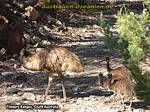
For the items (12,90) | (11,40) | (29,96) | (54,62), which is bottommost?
(29,96)

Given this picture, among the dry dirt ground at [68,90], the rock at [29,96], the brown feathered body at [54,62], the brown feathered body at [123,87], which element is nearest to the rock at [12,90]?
the dry dirt ground at [68,90]

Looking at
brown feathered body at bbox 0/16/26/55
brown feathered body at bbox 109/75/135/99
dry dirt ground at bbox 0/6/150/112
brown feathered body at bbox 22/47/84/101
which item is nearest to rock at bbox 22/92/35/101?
dry dirt ground at bbox 0/6/150/112

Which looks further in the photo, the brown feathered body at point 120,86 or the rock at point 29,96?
the rock at point 29,96

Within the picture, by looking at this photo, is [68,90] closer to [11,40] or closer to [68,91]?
[68,91]

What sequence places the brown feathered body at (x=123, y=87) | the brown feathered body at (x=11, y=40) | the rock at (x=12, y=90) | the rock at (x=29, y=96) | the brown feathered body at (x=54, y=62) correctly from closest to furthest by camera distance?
the brown feathered body at (x=123, y=87)
the brown feathered body at (x=54, y=62)
the rock at (x=29, y=96)
the rock at (x=12, y=90)
the brown feathered body at (x=11, y=40)

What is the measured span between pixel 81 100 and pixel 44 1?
10.2 meters

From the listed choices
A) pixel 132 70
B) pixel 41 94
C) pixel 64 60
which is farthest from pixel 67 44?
pixel 132 70

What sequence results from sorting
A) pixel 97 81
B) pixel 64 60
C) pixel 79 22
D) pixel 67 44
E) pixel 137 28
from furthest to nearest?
pixel 79 22 → pixel 67 44 → pixel 97 81 → pixel 64 60 → pixel 137 28

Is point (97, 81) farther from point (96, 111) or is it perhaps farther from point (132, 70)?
point (132, 70)

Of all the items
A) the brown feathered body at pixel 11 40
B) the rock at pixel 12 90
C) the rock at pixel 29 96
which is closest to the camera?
the rock at pixel 29 96

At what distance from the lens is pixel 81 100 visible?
9242 mm

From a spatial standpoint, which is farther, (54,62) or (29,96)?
(29,96)

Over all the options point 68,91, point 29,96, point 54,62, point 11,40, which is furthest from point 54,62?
point 11,40

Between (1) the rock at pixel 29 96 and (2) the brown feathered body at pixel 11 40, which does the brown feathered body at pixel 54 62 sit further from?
(2) the brown feathered body at pixel 11 40
